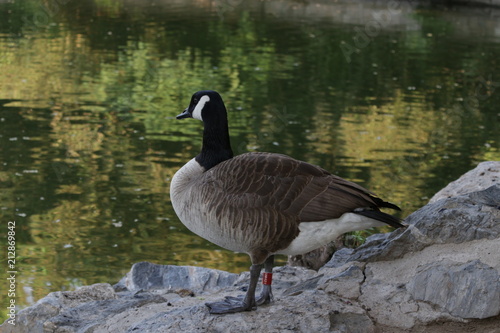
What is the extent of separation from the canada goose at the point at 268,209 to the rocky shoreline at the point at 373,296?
0.99 ft

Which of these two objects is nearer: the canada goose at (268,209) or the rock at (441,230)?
the canada goose at (268,209)

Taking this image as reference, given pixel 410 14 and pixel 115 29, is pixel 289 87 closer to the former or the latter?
pixel 115 29

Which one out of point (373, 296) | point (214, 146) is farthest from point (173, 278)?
point (373, 296)

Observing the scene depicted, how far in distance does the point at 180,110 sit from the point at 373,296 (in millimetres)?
10772

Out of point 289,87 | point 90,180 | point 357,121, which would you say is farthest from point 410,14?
point 90,180

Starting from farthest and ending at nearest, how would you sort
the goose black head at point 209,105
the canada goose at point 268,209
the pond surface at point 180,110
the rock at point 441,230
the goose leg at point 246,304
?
1. the pond surface at point 180,110
2. the goose black head at point 209,105
3. the rock at point 441,230
4. the goose leg at point 246,304
5. the canada goose at point 268,209

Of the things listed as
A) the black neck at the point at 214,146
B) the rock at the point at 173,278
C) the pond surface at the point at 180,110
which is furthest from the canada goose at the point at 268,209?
the pond surface at the point at 180,110

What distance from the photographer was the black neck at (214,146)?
546cm

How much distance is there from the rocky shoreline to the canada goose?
0.99ft

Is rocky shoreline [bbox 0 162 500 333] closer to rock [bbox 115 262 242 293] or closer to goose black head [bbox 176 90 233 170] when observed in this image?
rock [bbox 115 262 242 293]

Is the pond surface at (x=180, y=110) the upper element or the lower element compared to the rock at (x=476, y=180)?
lower

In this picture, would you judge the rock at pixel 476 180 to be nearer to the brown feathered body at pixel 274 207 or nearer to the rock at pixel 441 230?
the rock at pixel 441 230

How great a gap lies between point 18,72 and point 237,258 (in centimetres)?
1102

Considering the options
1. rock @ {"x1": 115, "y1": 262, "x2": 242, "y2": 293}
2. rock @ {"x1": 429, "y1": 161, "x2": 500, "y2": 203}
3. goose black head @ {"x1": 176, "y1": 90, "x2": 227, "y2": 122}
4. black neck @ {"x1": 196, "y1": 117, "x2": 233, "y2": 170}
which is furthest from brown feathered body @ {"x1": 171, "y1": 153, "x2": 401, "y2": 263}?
rock @ {"x1": 429, "y1": 161, "x2": 500, "y2": 203}
